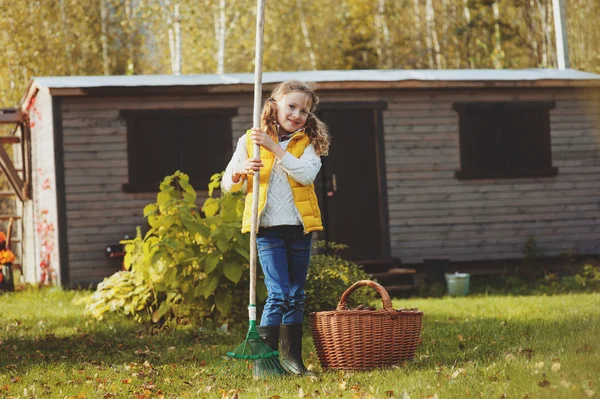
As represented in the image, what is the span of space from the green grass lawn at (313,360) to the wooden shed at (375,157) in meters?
3.14

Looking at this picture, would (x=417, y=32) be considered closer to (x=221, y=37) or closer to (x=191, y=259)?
(x=221, y=37)

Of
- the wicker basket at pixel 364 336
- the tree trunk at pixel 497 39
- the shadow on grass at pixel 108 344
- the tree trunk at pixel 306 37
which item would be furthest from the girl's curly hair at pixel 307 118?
the tree trunk at pixel 306 37

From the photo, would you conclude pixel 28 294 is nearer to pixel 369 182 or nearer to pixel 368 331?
pixel 369 182

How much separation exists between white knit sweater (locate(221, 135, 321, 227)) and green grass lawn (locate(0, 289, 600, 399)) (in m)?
0.98

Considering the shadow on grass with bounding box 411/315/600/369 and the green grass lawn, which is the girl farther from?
the shadow on grass with bounding box 411/315/600/369

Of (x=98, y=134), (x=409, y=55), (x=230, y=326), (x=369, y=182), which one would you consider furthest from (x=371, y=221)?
(x=409, y=55)

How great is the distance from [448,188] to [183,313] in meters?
6.61

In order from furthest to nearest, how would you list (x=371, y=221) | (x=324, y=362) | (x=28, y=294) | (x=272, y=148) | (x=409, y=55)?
(x=409, y=55) < (x=371, y=221) < (x=28, y=294) < (x=324, y=362) < (x=272, y=148)

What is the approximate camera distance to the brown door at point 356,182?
569 inches

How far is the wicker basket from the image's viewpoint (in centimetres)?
623

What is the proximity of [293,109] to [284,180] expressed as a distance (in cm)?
45

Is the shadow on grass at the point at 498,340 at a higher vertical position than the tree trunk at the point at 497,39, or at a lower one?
lower

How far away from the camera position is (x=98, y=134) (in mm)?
13859

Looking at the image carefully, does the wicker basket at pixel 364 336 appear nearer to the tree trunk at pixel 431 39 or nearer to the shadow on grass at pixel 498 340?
the shadow on grass at pixel 498 340
